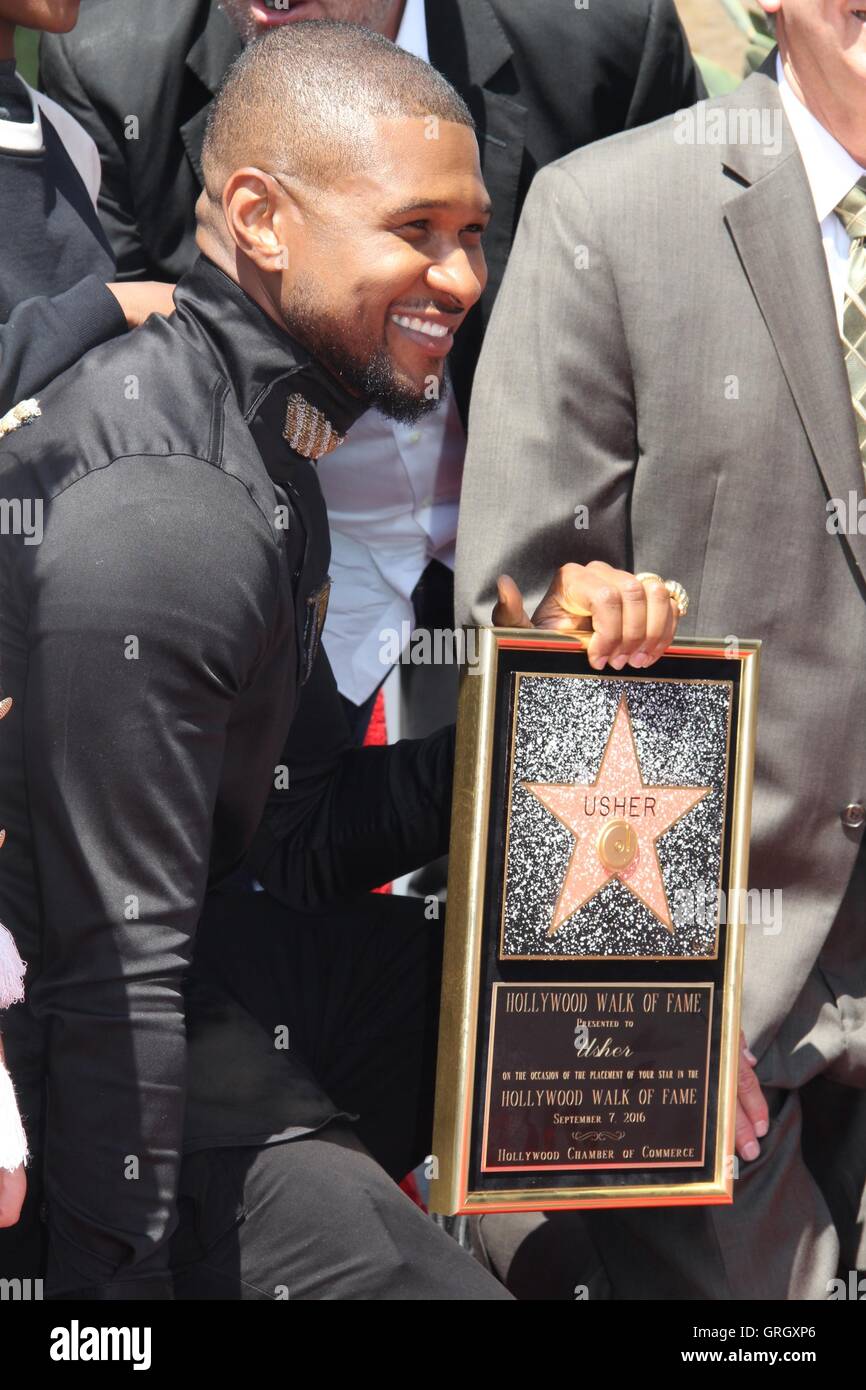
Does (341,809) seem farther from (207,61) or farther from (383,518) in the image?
(207,61)

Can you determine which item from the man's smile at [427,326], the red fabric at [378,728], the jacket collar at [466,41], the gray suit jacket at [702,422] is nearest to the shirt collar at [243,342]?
the man's smile at [427,326]

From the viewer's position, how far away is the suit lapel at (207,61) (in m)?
3.28

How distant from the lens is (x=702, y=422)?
2.64 meters

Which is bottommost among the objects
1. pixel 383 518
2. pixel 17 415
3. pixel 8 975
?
pixel 8 975

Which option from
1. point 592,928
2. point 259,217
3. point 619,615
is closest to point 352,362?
point 259,217

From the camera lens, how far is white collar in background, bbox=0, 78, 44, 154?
104 inches

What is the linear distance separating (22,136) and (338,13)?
0.77m

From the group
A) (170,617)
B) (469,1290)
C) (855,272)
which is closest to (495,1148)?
(469,1290)

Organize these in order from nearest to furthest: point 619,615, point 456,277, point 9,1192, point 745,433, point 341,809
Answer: point 9,1192 → point 619,615 → point 456,277 → point 745,433 → point 341,809

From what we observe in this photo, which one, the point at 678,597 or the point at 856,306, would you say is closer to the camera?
the point at 678,597

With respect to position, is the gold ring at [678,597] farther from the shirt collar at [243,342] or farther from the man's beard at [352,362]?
the shirt collar at [243,342]

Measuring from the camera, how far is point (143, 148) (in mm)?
3320

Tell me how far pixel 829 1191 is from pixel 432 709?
1.23m
